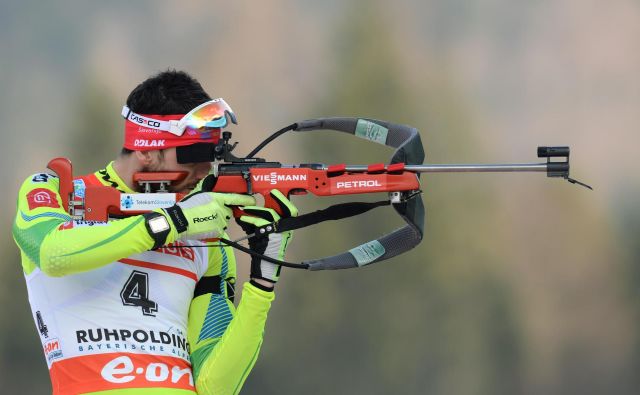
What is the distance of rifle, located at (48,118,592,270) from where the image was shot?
2.89 metres

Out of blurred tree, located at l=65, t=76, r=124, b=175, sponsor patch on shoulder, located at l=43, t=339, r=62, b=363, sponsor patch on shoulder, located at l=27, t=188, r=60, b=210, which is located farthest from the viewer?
blurred tree, located at l=65, t=76, r=124, b=175

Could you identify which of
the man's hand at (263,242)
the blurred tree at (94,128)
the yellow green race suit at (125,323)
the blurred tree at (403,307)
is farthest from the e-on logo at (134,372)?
the blurred tree at (94,128)

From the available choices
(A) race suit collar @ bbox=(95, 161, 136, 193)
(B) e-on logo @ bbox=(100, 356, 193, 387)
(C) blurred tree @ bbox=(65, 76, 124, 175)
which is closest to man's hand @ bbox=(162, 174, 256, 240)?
(A) race suit collar @ bbox=(95, 161, 136, 193)

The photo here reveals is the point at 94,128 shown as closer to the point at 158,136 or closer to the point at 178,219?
the point at 158,136

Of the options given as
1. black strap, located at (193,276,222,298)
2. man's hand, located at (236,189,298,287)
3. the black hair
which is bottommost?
black strap, located at (193,276,222,298)

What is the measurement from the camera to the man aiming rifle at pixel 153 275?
274cm

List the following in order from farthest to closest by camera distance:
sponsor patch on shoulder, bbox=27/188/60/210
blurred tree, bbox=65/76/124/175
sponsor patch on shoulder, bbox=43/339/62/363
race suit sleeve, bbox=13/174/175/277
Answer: blurred tree, bbox=65/76/124/175 < sponsor patch on shoulder, bbox=43/339/62/363 < sponsor patch on shoulder, bbox=27/188/60/210 < race suit sleeve, bbox=13/174/175/277

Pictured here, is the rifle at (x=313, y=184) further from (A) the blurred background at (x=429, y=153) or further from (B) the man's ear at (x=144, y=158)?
(A) the blurred background at (x=429, y=153)

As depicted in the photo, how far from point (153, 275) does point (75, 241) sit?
351mm

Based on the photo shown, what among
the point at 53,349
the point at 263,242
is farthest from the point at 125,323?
the point at 263,242

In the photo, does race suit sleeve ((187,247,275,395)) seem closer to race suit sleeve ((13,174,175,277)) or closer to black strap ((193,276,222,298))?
black strap ((193,276,222,298))

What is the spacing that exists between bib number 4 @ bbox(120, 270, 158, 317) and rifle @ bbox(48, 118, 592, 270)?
187 millimetres

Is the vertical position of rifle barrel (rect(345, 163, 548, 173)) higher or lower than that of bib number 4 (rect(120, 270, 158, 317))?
higher

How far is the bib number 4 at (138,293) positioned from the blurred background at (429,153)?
177 cm
